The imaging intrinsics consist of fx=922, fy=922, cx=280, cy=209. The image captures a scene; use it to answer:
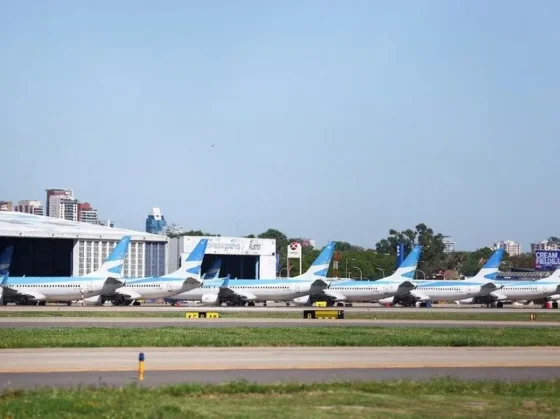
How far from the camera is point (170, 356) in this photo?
1428 inches

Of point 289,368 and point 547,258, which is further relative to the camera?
point 547,258

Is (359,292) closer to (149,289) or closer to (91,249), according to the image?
(149,289)

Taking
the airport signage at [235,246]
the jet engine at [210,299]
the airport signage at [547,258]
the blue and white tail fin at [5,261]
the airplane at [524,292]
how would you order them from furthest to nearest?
the airport signage at [547,258], the airport signage at [235,246], the airplane at [524,292], the blue and white tail fin at [5,261], the jet engine at [210,299]

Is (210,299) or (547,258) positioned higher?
(547,258)

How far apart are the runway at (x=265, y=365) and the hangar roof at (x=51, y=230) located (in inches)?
3131

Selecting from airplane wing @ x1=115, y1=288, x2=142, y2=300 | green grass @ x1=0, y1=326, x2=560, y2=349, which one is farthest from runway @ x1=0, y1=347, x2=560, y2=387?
airplane wing @ x1=115, y1=288, x2=142, y2=300

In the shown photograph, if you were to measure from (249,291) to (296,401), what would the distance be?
85400mm

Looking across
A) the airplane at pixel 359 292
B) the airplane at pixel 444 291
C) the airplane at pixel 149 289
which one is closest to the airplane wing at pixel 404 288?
the airplane at pixel 359 292

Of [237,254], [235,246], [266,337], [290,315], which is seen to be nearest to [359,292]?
[290,315]

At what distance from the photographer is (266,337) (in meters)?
47.4

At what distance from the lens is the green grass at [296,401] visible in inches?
827

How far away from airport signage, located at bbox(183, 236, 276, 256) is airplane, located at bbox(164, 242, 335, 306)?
2889cm

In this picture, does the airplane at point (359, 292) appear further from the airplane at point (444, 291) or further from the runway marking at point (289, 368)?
the runway marking at point (289, 368)

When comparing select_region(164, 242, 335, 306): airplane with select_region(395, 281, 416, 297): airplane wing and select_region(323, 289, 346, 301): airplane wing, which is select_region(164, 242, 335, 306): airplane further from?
select_region(395, 281, 416, 297): airplane wing
